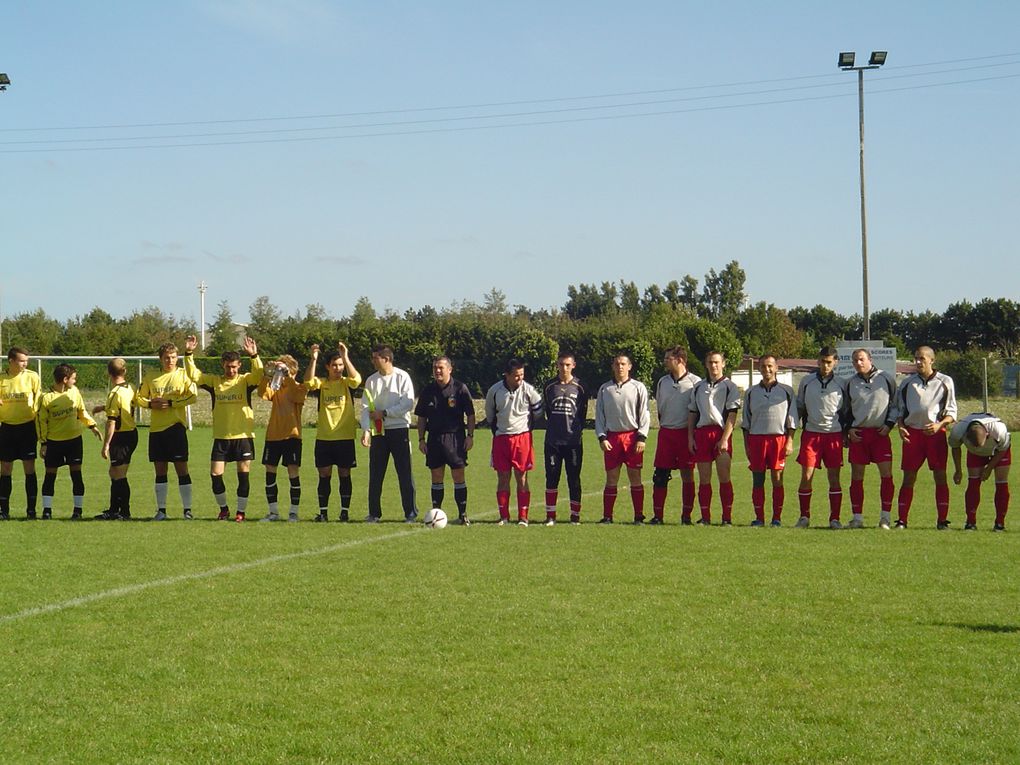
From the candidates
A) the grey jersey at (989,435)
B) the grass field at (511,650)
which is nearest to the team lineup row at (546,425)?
the grey jersey at (989,435)

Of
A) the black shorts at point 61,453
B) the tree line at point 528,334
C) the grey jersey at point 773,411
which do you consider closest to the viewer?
the grey jersey at point 773,411

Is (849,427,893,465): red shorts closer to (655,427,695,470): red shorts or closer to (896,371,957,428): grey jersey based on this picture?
(896,371,957,428): grey jersey

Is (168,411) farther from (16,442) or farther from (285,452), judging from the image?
(16,442)

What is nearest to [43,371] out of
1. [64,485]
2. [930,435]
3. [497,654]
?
[64,485]

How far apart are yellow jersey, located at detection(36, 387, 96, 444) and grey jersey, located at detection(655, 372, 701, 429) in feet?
22.2

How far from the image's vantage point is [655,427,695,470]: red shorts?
1347cm

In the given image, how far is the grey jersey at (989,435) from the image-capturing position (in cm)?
1191

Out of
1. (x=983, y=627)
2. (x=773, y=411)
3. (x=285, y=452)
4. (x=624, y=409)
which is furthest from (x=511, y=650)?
(x=285, y=452)

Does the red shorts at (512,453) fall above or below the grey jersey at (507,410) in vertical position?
below

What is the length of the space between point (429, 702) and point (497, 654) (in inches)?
39.0

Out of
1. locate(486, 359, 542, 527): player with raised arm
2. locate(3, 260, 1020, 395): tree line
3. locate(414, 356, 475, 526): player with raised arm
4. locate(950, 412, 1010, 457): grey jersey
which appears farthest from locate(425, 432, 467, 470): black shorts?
locate(3, 260, 1020, 395): tree line

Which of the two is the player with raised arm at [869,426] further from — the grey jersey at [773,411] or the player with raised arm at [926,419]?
the grey jersey at [773,411]

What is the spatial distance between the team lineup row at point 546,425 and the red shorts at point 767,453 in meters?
0.02

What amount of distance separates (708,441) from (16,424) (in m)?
8.13
